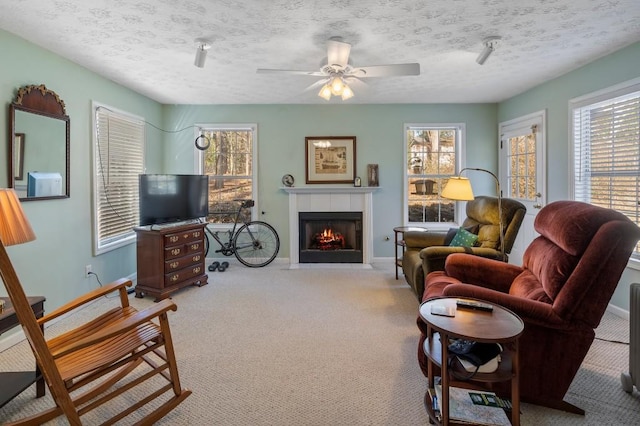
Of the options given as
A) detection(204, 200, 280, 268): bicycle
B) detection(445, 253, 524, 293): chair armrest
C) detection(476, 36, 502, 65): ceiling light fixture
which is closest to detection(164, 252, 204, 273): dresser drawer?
detection(204, 200, 280, 268): bicycle

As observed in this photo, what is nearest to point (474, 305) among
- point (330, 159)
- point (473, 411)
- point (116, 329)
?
point (473, 411)

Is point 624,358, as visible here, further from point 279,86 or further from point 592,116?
point 279,86

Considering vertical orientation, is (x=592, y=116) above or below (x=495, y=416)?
above

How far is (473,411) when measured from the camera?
165cm

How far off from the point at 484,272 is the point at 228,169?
4037mm

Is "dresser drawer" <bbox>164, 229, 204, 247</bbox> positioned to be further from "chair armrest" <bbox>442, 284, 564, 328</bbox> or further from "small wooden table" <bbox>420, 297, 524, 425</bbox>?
"chair armrest" <bbox>442, 284, 564, 328</bbox>

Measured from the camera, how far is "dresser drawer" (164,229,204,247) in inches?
147

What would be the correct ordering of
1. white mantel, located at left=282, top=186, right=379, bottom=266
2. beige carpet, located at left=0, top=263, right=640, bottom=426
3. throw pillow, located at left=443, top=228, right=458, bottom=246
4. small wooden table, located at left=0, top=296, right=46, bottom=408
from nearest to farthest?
small wooden table, located at left=0, top=296, right=46, bottom=408 < beige carpet, located at left=0, top=263, right=640, bottom=426 < throw pillow, located at left=443, top=228, right=458, bottom=246 < white mantel, located at left=282, top=186, right=379, bottom=266

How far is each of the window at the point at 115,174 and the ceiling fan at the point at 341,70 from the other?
2.17 m

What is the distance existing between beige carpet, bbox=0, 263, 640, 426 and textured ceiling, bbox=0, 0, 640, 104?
95.9 inches

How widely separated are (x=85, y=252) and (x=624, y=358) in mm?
4772

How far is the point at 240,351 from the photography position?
8.21 feet

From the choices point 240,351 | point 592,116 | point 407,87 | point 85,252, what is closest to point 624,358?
point 592,116

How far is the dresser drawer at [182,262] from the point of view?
147 inches
